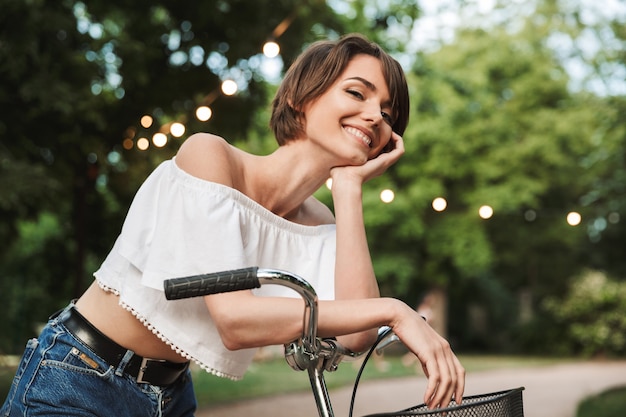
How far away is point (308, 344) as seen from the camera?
1.60m

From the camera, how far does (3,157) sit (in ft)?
21.6

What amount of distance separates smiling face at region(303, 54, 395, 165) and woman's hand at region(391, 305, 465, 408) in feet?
1.92

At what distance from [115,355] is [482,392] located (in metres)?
12.1

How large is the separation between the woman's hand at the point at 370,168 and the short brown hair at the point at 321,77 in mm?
92

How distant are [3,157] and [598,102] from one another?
7524 millimetres

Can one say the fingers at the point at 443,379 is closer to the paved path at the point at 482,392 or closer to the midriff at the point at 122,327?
the midriff at the point at 122,327

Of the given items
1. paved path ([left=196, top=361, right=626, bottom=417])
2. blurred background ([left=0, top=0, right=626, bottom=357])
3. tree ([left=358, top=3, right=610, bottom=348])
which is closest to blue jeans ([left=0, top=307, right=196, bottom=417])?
blurred background ([left=0, top=0, right=626, bottom=357])

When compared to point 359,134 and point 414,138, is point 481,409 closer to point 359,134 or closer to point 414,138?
point 359,134

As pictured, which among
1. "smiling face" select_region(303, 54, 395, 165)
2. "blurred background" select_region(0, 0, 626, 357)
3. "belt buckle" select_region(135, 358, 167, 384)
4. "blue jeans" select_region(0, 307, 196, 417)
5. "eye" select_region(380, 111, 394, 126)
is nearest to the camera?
"blue jeans" select_region(0, 307, 196, 417)

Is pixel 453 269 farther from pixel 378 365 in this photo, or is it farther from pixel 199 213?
pixel 199 213

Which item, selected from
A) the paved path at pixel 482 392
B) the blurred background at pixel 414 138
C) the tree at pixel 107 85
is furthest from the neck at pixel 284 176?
the paved path at pixel 482 392

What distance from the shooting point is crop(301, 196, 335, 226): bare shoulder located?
2.27 m

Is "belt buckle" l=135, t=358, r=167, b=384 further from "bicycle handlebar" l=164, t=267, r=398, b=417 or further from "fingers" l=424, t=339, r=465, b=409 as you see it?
"fingers" l=424, t=339, r=465, b=409

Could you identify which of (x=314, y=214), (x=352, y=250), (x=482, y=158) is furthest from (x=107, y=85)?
(x=482, y=158)
